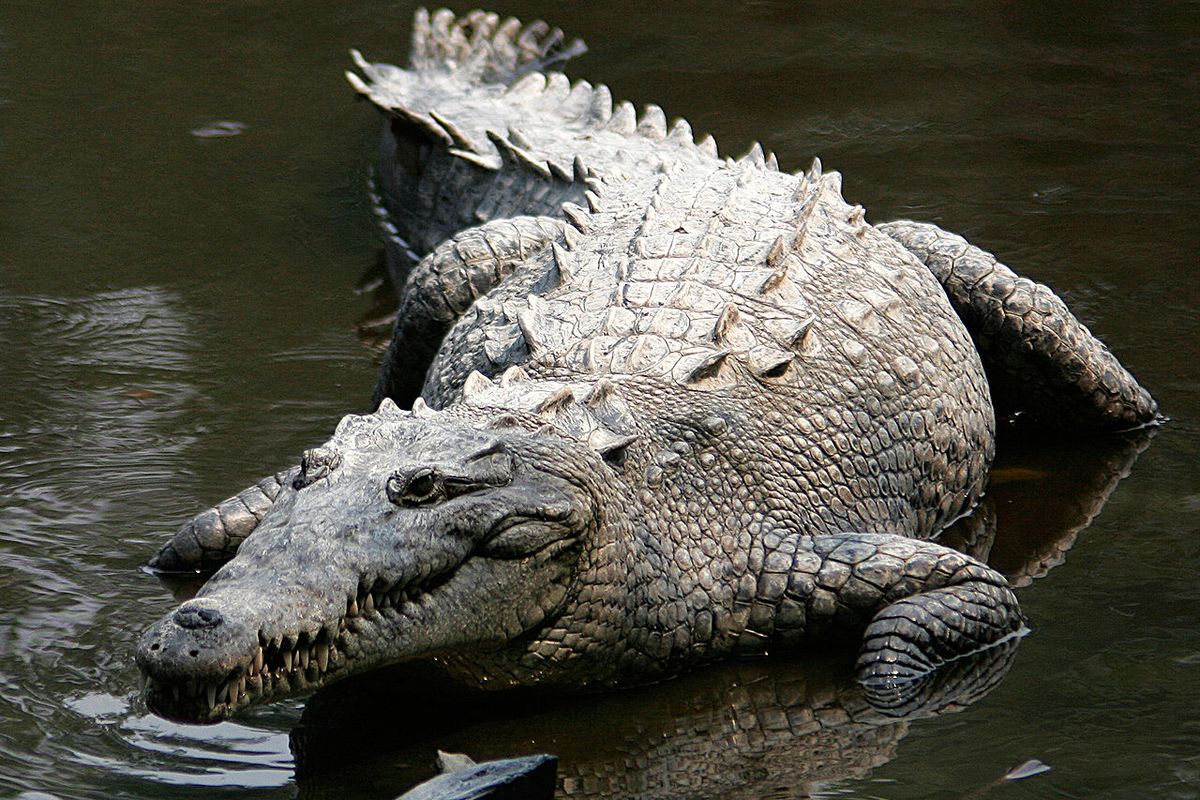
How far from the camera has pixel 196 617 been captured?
106 inches

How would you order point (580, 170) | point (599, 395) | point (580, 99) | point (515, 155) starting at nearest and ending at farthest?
1. point (599, 395)
2. point (580, 170)
3. point (515, 155)
4. point (580, 99)

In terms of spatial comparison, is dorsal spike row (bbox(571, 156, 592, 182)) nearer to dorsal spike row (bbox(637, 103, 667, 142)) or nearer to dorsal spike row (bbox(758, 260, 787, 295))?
dorsal spike row (bbox(637, 103, 667, 142))

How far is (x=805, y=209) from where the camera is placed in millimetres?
4859

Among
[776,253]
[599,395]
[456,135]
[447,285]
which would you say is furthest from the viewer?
[456,135]

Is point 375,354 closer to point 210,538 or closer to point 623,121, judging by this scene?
point 623,121

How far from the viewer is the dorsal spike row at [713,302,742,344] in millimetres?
4082

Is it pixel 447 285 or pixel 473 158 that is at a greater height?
pixel 473 158

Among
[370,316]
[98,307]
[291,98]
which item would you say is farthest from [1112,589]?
[291,98]

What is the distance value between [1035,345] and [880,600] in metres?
1.63

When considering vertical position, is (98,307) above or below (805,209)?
below

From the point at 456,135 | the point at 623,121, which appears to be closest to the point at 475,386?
the point at 623,121

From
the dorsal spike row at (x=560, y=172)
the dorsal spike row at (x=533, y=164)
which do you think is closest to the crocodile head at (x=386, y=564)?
the dorsal spike row at (x=560, y=172)

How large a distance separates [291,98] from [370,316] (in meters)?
3.27

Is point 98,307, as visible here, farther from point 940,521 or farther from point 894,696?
point 894,696
